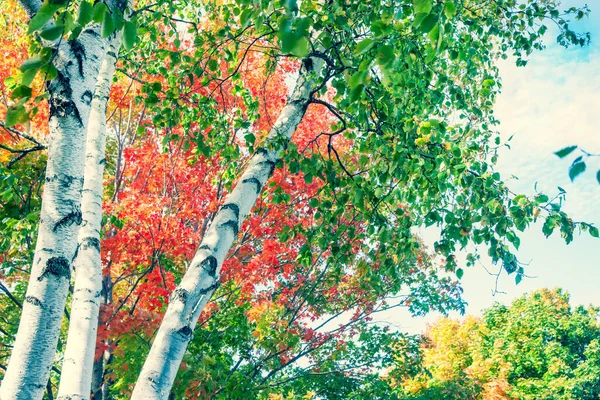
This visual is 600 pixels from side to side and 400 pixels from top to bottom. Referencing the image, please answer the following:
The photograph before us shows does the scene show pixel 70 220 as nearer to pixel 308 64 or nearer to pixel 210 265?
pixel 210 265

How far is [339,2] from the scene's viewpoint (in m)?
4.09

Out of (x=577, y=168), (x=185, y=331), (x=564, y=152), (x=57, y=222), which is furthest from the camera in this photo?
(x=185, y=331)

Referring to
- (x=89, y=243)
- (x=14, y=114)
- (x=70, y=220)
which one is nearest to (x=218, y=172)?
(x=89, y=243)

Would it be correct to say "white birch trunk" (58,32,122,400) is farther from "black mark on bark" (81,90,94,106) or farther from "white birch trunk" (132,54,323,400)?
"black mark on bark" (81,90,94,106)

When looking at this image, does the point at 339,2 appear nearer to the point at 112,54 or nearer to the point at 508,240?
the point at 112,54

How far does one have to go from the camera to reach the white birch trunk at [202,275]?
2.92 m

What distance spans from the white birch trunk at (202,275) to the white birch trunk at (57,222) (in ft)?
2.17

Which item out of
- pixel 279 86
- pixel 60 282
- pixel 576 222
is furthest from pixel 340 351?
Answer: pixel 60 282

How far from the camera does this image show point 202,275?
328 centimetres

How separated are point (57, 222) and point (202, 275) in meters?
1.02

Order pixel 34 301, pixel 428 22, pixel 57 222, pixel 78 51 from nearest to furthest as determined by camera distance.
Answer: pixel 428 22 → pixel 34 301 → pixel 57 222 → pixel 78 51

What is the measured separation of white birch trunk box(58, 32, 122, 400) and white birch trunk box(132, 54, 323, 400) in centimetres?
37

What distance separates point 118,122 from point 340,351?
8313 mm

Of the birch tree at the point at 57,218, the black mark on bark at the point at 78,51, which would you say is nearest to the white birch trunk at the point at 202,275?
the birch tree at the point at 57,218
